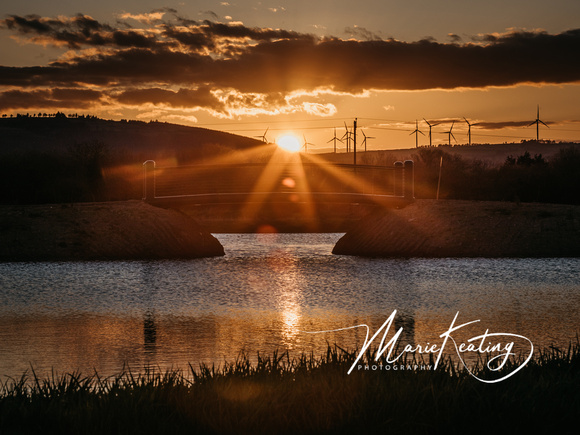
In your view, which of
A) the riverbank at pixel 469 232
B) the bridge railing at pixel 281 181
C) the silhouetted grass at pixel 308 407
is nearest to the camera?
the silhouetted grass at pixel 308 407

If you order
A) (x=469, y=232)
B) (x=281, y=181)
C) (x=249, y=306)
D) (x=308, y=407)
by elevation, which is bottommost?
(x=249, y=306)

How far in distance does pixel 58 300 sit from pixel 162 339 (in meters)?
10.8

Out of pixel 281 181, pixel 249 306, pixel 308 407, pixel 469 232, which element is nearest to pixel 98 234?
pixel 281 181

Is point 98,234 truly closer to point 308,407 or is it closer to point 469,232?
point 469,232

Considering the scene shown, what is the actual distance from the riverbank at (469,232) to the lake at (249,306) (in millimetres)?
3223

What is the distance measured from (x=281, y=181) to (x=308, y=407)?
60.0 m

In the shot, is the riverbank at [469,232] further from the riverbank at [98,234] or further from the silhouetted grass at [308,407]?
the silhouetted grass at [308,407]

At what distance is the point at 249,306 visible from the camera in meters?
26.2

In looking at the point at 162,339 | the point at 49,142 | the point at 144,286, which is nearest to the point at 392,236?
the point at 144,286

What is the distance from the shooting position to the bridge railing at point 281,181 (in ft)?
179

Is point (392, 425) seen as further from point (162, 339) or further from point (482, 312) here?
Answer: point (482, 312)

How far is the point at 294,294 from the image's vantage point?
3017 cm

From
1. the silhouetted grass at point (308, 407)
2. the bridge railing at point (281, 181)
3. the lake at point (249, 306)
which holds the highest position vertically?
the bridge railing at point (281, 181)

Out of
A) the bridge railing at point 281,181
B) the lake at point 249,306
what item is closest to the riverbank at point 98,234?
the bridge railing at point 281,181
